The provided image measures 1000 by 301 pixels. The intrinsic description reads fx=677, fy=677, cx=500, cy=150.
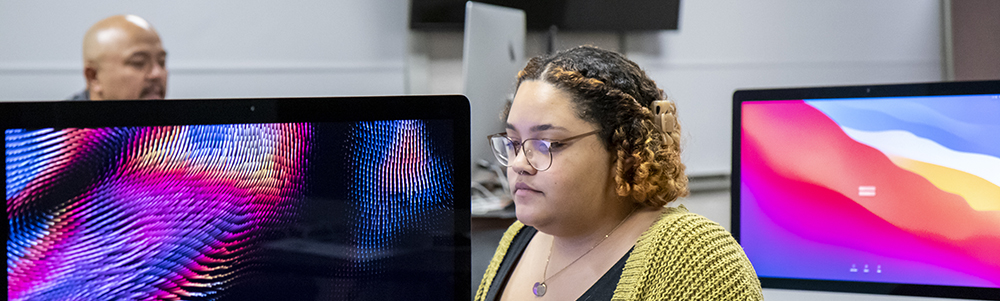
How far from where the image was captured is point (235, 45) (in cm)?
283

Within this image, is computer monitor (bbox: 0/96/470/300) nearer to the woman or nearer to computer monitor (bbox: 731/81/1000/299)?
the woman

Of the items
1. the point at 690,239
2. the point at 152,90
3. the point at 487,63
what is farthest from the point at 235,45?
the point at 690,239

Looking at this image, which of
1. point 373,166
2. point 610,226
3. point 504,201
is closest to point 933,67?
point 504,201

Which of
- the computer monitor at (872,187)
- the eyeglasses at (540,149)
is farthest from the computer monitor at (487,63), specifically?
the eyeglasses at (540,149)

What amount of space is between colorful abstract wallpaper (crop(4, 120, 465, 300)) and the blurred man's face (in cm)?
144

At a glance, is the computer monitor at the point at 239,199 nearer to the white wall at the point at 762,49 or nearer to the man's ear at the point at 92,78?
the man's ear at the point at 92,78

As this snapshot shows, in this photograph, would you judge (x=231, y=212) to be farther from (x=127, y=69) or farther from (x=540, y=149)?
(x=127, y=69)

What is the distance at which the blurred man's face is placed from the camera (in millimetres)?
1853

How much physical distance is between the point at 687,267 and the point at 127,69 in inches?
66.6

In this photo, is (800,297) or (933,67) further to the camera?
(933,67)

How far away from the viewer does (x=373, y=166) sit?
63cm

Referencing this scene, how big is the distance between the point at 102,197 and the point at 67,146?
5cm

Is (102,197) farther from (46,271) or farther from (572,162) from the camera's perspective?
(572,162)

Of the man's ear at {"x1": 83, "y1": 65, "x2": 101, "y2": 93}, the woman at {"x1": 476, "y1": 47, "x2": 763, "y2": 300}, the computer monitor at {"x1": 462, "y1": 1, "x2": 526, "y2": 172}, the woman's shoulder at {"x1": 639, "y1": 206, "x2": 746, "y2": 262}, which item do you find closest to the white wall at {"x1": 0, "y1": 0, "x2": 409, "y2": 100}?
the man's ear at {"x1": 83, "y1": 65, "x2": 101, "y2": 93}
